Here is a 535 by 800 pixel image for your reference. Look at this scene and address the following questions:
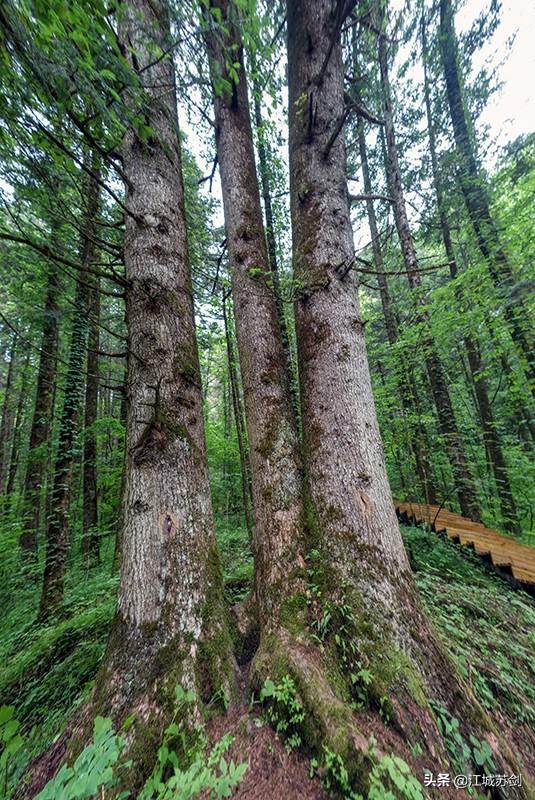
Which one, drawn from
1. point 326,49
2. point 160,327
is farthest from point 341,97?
point 160,327

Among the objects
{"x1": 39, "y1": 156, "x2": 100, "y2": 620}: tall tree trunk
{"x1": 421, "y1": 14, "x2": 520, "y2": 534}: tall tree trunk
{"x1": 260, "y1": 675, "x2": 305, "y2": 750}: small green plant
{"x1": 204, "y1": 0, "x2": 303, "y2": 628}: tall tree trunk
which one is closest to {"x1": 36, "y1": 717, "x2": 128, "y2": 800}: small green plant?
{"x1": 260, "y1": 675, "x2": 305, "y2": 750}: small green plant

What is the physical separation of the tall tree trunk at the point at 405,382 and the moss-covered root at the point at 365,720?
2536 millimetres

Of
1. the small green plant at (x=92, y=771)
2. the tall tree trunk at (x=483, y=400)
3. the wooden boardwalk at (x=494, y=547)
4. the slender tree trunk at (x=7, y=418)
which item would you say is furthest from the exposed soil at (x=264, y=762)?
the slender tree trunk at (x=7, y=418)

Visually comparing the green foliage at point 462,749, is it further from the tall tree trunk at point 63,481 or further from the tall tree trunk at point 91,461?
the tall tree trunk at point 91,461

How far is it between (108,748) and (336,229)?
346cm

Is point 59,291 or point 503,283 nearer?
point 59,291

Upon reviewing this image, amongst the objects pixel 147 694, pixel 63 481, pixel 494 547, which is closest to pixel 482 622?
pixel 494 547

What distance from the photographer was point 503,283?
4965 millimetres

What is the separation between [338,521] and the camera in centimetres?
197

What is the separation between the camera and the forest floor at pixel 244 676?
4.30 ft

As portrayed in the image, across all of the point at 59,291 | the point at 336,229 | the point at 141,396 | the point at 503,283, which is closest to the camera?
the point at 141,396

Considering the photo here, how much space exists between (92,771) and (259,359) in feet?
7.74

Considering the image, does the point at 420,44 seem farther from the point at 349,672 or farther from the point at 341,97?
the point at 349,672

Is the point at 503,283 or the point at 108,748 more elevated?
the point at 503,283
